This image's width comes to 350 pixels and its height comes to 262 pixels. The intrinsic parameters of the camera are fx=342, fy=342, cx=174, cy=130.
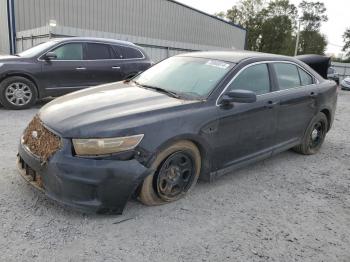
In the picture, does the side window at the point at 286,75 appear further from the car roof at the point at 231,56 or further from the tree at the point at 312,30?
the tree at the point at 312,30

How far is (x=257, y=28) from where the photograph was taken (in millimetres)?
52094

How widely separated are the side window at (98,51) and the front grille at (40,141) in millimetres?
5119

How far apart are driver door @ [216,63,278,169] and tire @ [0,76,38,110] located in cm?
528

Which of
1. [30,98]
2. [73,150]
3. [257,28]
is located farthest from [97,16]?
[257,28]

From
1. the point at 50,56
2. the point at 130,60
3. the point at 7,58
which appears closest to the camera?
the point at 7,58

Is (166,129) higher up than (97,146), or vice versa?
(166,129)

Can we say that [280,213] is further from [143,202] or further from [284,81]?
[284,81]

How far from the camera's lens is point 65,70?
26.0 feet

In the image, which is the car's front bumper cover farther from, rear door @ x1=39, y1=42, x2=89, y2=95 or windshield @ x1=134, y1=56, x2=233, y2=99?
rear door @ x1=39, y1=42, x2=89, y2=95

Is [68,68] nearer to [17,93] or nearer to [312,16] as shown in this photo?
[17,93]

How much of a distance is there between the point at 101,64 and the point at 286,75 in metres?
5.00

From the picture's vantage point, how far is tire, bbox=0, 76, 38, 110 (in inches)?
289

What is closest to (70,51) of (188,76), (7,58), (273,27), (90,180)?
(7,58)

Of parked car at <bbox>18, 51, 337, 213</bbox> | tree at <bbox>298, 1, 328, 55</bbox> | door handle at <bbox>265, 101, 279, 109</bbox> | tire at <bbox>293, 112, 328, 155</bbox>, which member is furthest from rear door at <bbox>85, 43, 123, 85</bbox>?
tree at <bbox>298, 1, 328, 55</bbox>
